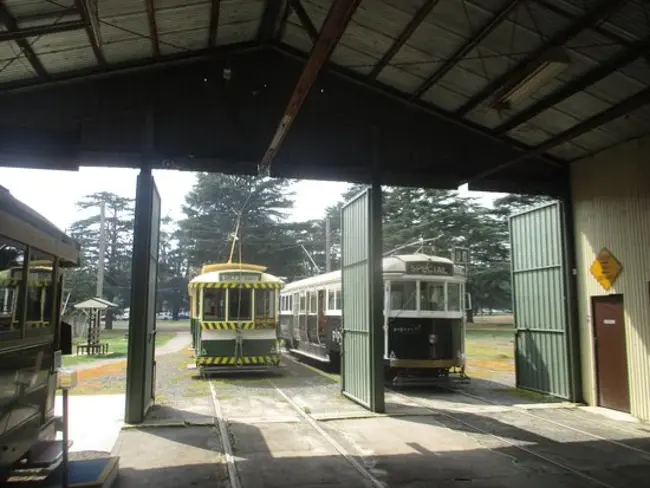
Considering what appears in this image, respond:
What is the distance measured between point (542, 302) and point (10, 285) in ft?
35.7

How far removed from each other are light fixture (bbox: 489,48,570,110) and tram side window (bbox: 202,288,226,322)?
9462mm

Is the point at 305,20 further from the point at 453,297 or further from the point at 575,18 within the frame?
the point at 453,297

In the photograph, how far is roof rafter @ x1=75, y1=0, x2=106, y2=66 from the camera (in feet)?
20.7

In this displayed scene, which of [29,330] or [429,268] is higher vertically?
[429,268]

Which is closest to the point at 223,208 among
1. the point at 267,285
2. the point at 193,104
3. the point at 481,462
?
the point at 267,285

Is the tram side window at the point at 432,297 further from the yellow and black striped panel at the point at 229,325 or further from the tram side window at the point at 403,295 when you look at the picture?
the yellow and black striped panel at the point at 229,325

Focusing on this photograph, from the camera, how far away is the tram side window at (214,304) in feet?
48.1

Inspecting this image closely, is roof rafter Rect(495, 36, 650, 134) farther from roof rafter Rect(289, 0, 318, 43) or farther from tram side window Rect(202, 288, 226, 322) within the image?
tram side window Rect(202, 288, 226, 322)

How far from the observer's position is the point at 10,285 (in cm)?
441

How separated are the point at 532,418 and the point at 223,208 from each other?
40761mm

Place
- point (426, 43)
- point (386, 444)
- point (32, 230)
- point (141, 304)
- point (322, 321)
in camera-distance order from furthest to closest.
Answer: point (322, 321) < point (141, 304) < point (426, 43) < point (386, 444) < point (32, 230)

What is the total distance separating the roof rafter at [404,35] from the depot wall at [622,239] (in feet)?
14.9

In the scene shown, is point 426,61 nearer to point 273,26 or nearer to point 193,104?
point 273,26

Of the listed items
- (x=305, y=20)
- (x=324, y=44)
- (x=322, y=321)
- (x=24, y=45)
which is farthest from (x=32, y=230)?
(x=322, y=321)
